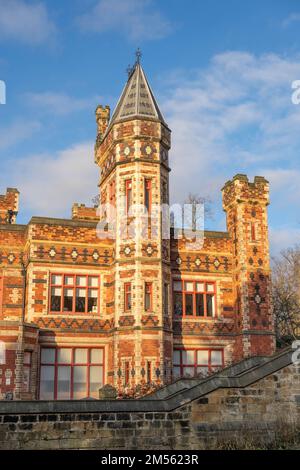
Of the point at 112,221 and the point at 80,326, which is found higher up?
the point at 112,221

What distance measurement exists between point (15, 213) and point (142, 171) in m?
8.77

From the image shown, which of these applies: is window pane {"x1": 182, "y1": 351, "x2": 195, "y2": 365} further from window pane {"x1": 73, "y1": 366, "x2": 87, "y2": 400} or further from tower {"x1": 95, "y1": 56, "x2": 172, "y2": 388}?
window pane {"x1": 73, "y1": 366, "x2": 87, "y2": 400}

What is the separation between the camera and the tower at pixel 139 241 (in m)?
25.3

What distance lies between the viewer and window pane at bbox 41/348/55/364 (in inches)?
1033

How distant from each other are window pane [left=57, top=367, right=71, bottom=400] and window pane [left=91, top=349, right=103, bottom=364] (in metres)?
1.22

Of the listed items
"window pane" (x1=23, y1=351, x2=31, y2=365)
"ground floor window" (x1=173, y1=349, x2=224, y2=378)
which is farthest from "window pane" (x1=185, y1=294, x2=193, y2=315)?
"window pane" (x1=23, y1=351, x2=31, y2=365)

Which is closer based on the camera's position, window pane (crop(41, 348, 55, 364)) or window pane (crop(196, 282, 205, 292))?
window pane (crop(41, 348, 55, 364))

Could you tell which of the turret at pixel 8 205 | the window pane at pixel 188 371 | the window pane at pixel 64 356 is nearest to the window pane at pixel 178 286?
the window pane at pixel 188 371

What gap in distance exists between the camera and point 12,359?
79.0ft

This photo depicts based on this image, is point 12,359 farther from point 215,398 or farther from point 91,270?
point 215,398

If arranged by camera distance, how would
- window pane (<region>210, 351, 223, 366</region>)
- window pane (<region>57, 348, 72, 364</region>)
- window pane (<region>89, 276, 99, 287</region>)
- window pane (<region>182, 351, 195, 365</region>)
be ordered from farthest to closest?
window pane (<region>210, 351, 223, 366</region>) < window pane (<region>182, 351, 195, 365</region>) < window pane (<region>89, 276, 99, 287</region>) < window pane (<region>57, 348, 72, 364</region>)
